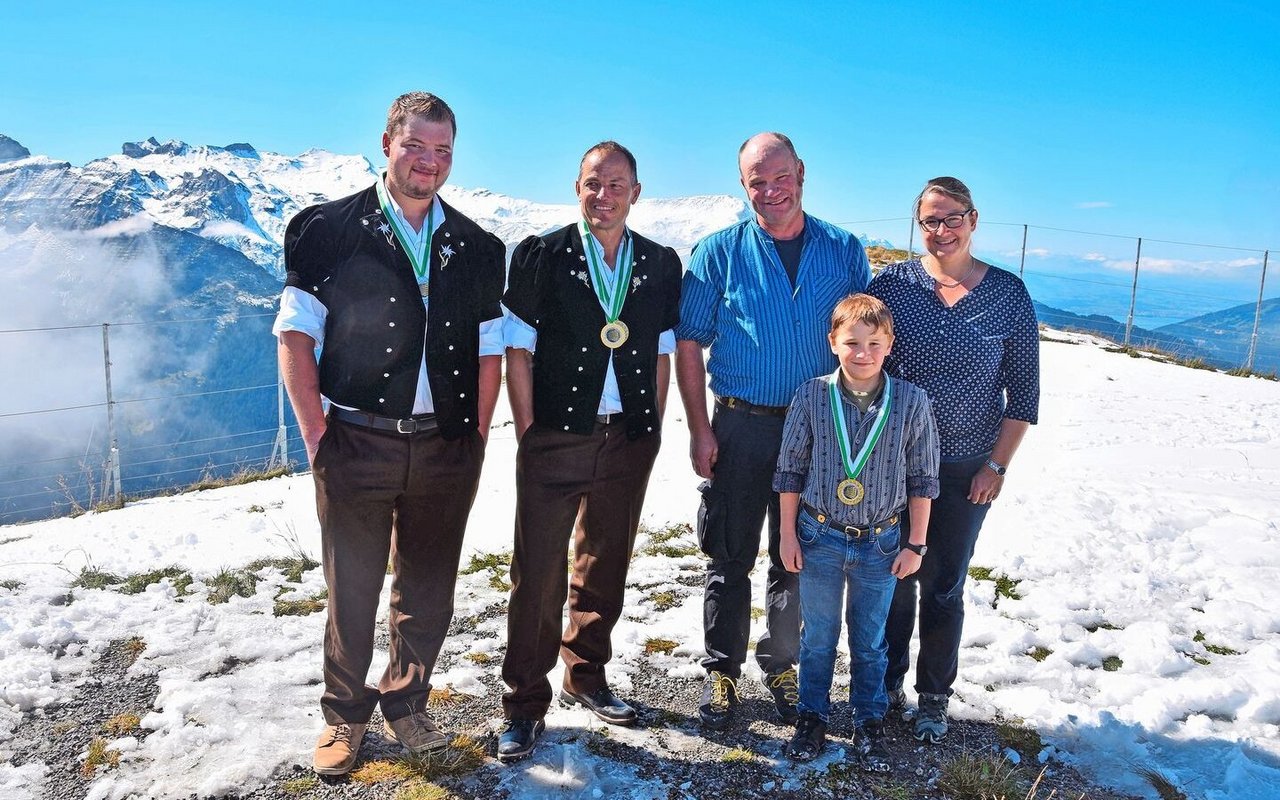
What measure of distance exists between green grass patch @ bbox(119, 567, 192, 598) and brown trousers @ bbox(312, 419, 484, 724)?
7.67 ft

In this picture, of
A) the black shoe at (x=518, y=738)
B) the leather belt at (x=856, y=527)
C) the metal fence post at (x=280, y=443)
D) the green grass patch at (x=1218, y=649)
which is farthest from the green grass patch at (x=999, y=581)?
the metal fence post at (x=280, y=443)

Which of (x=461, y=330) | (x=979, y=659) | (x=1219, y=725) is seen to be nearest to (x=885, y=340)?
(x=461, y=330)

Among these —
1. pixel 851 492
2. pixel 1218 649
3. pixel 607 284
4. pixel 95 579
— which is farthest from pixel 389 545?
pixel 1218 649

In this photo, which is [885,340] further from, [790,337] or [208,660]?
[208,660]

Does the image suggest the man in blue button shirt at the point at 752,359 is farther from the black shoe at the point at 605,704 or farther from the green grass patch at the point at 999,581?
the green grass patch at the point at 999,581

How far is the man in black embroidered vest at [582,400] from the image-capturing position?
3094mm

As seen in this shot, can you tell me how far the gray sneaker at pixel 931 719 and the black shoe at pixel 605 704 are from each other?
118cm

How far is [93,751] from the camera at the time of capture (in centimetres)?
311

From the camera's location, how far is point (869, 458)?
2.96 meters

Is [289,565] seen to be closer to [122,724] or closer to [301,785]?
[122,724]

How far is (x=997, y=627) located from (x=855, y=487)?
197cm

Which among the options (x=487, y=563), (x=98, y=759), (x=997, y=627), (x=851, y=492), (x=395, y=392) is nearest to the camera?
(x=395, y=392)

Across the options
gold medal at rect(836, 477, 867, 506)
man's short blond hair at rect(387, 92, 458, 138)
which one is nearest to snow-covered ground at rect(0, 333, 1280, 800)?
gold medal at rect(836, 477, 867, 506)

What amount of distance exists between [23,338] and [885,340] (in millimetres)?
200115
